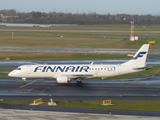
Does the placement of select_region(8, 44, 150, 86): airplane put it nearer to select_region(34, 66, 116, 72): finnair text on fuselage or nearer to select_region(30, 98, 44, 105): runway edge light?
select_region(34, 66, 116, 72): finnair text on fuselage

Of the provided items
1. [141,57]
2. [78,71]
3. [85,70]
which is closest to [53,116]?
[78,71]

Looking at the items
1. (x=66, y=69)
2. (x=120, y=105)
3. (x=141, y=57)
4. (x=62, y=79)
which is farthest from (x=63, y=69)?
(x=120, y=105)

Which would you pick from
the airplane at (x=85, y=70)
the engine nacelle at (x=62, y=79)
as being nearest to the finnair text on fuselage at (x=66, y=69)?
the airplane at (x=85, y=70)

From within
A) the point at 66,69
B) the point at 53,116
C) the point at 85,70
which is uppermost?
the point at 66,69

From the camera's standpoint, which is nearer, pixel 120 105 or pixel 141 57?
pixel 120 105

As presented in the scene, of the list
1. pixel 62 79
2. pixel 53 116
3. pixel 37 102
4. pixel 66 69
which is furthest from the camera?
pixel 66 69

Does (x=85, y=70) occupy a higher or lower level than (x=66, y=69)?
lower

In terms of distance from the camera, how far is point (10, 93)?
42.6m

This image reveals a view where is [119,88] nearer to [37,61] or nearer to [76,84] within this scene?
[76,84]

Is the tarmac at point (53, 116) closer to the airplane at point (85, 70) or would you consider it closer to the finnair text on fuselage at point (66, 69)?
the airplane at point (85, 70)

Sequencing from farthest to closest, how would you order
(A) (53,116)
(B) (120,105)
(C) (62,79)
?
(C) (62,79), (B) (120,105), (A) (53,116)

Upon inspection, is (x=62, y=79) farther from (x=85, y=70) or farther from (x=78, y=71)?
(x=85, y=70)

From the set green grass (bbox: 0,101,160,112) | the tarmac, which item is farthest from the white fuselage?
the tarmac

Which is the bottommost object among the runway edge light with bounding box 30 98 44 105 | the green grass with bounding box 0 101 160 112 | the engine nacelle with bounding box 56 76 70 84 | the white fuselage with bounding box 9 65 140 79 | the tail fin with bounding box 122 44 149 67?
the green grass with bounding box 0 101 160 112
